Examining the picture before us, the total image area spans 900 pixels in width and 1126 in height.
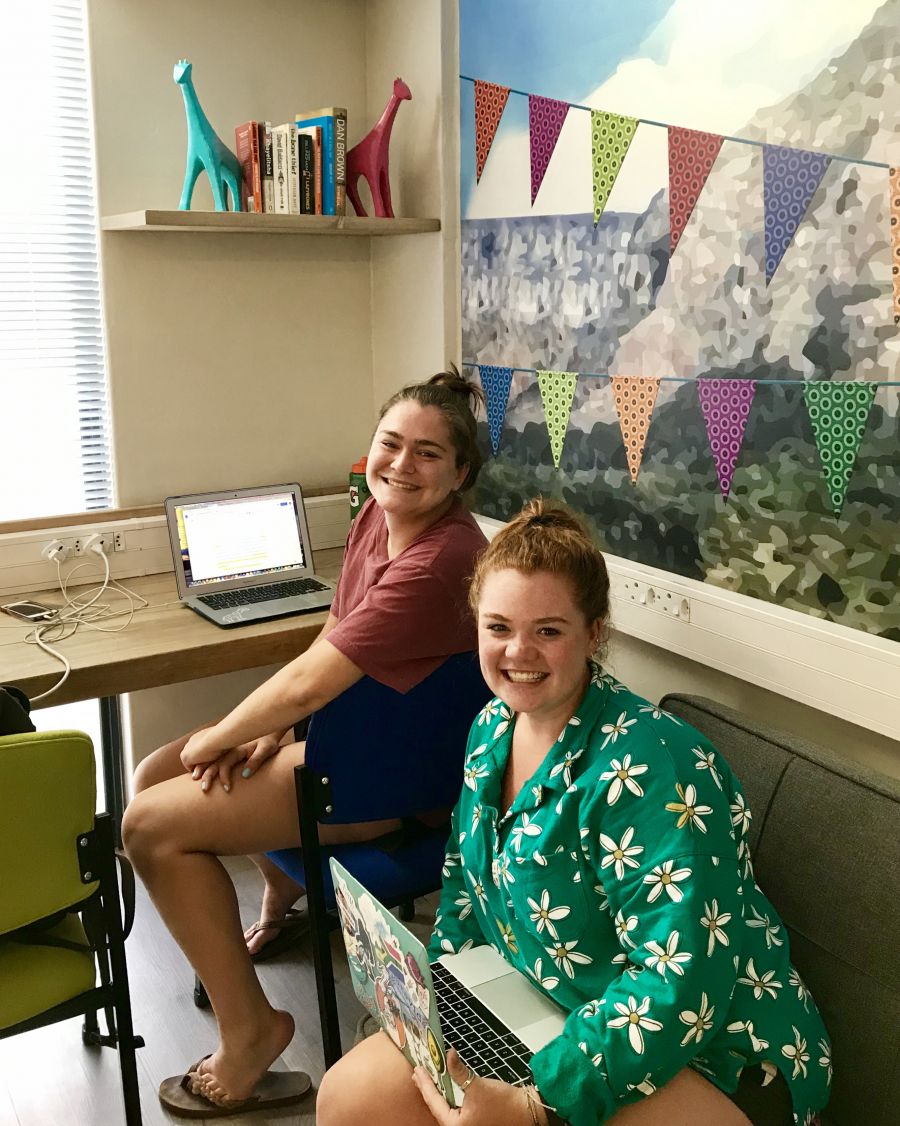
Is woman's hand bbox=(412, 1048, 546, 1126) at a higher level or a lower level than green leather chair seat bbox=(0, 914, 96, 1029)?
higher

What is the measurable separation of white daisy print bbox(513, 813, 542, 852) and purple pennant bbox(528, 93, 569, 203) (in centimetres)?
159

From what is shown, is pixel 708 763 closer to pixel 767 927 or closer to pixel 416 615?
pixel 767 927

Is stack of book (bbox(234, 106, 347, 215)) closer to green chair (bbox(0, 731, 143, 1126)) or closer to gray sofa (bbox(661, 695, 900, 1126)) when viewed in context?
green chair (bbox(0, 731, 143, 1126))

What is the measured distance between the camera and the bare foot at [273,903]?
97.6 inches

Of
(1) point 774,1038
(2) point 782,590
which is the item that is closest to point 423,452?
(2) point 782,590

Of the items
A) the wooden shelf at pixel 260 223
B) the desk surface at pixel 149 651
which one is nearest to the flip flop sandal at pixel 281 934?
the desk surface at pixel 149 651

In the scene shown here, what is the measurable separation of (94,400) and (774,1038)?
2340mm

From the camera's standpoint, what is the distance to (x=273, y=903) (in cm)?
252

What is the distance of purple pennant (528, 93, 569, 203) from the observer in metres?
2.42

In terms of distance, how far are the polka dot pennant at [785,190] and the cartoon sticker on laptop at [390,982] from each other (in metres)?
1.29

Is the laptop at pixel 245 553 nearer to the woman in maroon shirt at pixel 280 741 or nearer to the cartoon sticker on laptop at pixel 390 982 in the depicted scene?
the woman in maroon shirt at pixel 280 741

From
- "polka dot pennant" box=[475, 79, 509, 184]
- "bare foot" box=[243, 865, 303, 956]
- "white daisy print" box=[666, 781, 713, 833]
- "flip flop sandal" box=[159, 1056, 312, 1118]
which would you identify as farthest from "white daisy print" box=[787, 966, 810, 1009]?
"polka dot pennant" box=[475, 79, 509, 184]

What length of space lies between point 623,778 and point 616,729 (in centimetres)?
8

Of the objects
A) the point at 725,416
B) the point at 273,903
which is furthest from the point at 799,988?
the point at 273,903
